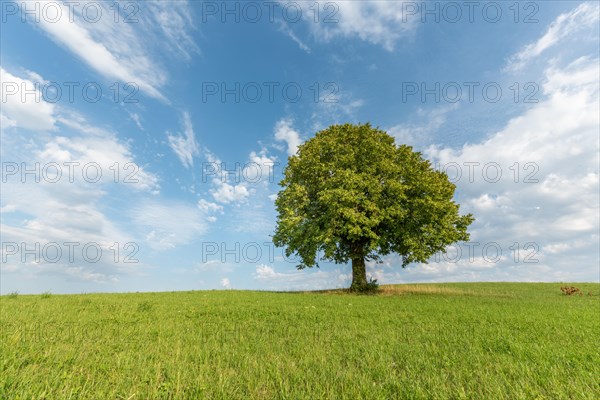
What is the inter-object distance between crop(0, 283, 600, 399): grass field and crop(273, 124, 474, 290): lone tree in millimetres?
17244

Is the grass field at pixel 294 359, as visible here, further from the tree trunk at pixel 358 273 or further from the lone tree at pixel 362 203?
the tree trunk at pixel 358 273

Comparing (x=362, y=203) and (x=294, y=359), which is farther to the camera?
(x=362, y=203)

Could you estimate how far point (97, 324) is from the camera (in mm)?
11711

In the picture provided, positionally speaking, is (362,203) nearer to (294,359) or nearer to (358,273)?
(358,273)

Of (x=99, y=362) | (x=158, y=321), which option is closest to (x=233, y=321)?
(x=158, y=321)

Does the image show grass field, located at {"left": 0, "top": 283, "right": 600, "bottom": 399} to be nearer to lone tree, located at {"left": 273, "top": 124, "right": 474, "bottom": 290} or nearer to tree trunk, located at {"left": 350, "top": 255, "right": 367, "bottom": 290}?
lone tree, located at {"left": 273, "top": 124, "right": 474, "bottom": 290}

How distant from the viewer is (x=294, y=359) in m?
7.42

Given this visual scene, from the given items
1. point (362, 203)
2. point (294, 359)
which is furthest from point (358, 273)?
point (294, 359)

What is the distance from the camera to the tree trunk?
33250 mm

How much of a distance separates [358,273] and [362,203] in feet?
26.6

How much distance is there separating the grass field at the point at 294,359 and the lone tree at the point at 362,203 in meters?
17.2

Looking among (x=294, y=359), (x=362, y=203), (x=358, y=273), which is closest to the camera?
(x=294, y=359)

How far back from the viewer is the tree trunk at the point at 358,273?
33.2 metres

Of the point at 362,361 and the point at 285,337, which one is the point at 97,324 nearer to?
the point at 285,337
